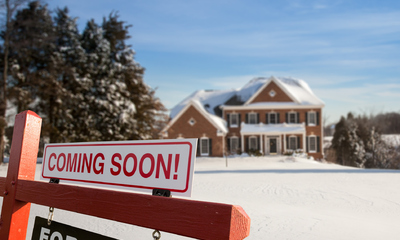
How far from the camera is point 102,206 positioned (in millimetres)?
2102

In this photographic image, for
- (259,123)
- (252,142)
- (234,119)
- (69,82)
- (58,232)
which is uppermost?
(69,82)

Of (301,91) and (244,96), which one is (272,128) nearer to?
(244,96)

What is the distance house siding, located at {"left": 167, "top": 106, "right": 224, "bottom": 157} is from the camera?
32250 mm

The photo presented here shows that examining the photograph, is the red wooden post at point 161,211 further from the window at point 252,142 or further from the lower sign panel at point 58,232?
the window at point 252,142

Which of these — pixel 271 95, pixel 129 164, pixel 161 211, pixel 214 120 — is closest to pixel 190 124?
pixel 214 120

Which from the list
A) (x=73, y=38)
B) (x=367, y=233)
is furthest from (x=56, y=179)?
(x=73, y=38)

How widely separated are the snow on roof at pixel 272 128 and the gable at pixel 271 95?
2559 millimetres

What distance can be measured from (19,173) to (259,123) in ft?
105

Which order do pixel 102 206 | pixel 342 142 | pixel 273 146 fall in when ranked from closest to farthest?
1. pixel 102 206
2. pixel 273 146
3. pixel 342 142

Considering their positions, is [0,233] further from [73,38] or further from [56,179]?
[73,38]

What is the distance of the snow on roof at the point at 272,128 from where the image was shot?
3247cm

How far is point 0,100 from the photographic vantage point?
807 inches

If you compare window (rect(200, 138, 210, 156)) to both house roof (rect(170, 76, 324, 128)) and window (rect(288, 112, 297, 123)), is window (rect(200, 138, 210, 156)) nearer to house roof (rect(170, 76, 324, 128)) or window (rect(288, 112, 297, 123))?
house roof (rect(170, 76, 324, 128))

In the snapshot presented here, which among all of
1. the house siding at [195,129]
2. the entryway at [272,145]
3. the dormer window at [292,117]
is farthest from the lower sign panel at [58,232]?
the dormer window at [292,117]
